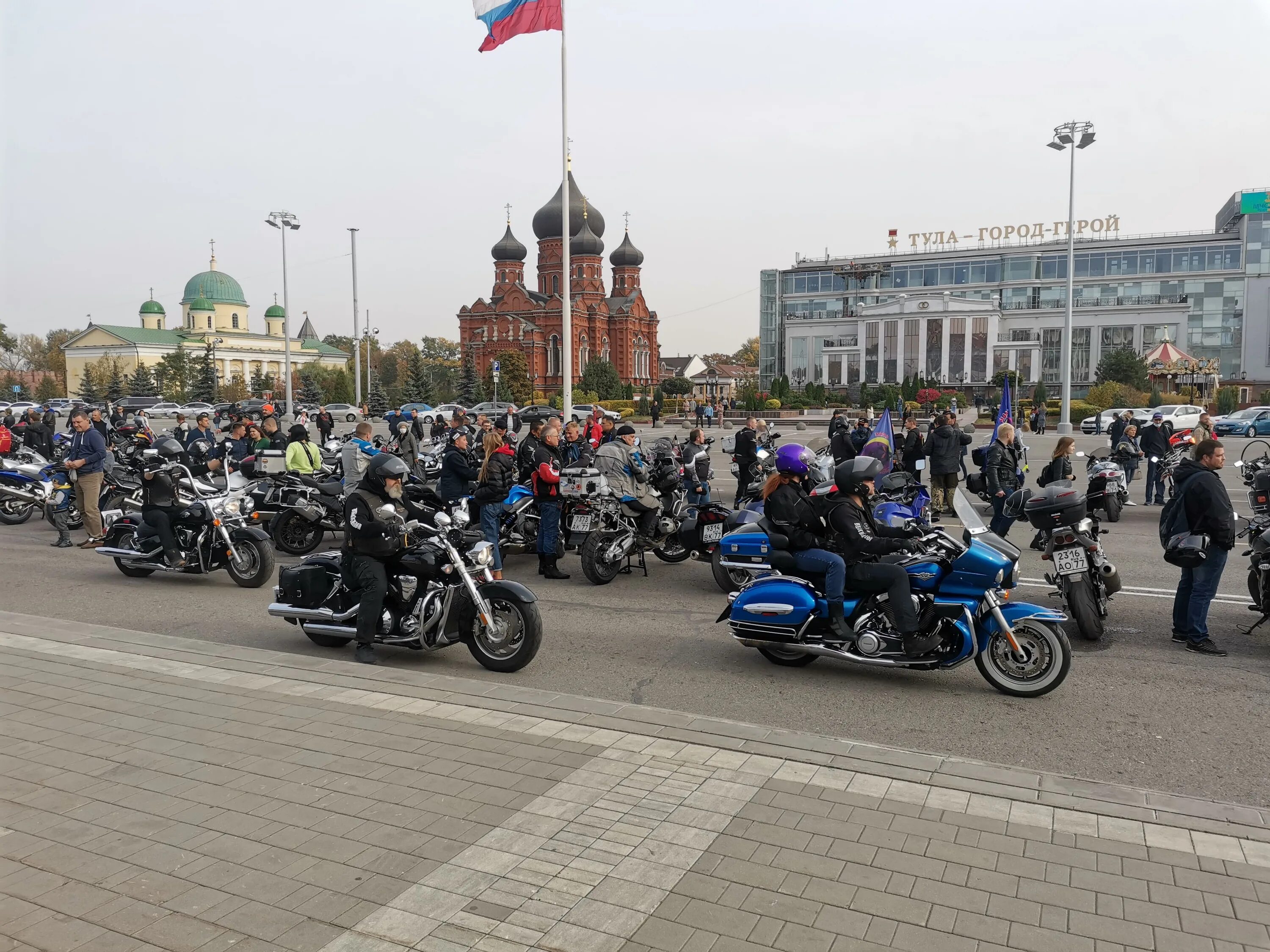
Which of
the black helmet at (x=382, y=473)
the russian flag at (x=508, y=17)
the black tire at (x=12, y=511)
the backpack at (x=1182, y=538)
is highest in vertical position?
the russian flag at (x=508, y=17)

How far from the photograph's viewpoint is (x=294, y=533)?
12.2 meters

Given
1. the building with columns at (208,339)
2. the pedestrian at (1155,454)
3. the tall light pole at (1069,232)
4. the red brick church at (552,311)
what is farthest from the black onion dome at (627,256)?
the pedestrian at (1155,454)

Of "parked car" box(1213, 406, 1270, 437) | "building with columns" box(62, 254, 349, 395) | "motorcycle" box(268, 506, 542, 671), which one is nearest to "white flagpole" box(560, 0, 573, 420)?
"motorcycle" box(268, 506, 542, 671)

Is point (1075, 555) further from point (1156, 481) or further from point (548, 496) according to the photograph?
point (1156, 481)

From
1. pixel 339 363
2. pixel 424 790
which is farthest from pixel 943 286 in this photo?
pixel 424 790

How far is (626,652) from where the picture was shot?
7.65 metres

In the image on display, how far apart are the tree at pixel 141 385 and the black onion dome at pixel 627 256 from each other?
47220 millimetres

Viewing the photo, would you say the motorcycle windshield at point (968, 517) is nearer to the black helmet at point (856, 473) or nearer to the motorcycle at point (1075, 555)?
the black helmet at point (856, 473)

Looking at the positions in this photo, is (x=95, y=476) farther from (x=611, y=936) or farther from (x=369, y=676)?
(x=611, y=936)

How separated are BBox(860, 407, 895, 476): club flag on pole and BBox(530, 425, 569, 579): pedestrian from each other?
345cm

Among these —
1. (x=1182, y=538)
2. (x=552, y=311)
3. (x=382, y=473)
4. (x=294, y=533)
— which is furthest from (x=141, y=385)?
(x=1182, y=538)

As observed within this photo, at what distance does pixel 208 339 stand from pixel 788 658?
4764 inches

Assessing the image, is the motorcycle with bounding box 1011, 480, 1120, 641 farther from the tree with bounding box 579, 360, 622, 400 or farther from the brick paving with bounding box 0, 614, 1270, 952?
the tree with bounding box 579, 360, 622, 400

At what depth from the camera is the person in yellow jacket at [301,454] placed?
12969 millimetres
